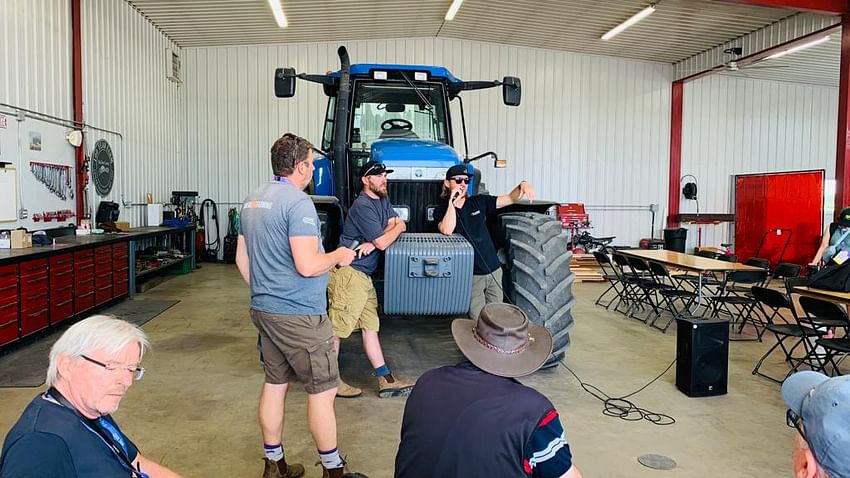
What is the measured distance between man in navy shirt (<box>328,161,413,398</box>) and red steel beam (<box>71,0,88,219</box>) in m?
6.14

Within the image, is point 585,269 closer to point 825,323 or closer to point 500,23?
point 500,23

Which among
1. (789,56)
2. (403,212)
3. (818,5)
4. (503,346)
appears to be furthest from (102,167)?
(789,56)

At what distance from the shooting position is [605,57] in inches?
547

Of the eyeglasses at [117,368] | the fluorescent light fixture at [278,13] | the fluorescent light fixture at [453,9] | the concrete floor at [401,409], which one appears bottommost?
the concrete floor at [401,409]

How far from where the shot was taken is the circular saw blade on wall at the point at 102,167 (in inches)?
353

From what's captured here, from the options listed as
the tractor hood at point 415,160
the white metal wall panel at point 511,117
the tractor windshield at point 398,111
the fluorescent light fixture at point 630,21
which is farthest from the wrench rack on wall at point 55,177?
the fluorescent light fixture at point 630,21

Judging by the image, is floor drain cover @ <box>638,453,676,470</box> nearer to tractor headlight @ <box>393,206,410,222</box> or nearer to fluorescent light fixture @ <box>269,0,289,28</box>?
tractor headlight @ <box>393,206,410,222</box>

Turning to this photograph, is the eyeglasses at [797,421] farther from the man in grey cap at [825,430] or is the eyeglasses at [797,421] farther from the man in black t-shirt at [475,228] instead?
the man in black t-shirt at [475,228]

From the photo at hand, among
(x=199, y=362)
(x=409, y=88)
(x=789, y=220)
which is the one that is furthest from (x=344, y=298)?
(x=789, y=220)

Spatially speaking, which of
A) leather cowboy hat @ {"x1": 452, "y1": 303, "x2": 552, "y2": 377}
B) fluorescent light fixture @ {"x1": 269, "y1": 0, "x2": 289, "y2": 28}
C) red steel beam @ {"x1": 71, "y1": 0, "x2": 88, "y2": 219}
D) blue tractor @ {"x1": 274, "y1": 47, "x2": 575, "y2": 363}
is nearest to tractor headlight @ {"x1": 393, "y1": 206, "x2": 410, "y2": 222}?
blue tractor @ {"x1": 274, "y1": 47, "x2": 575, "y2": 363}

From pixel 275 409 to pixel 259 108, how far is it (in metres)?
11.0

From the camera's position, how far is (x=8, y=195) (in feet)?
22.2

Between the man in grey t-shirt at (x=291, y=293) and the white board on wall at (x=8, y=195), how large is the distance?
5.21 metres

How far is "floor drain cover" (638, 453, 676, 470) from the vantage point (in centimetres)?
340
